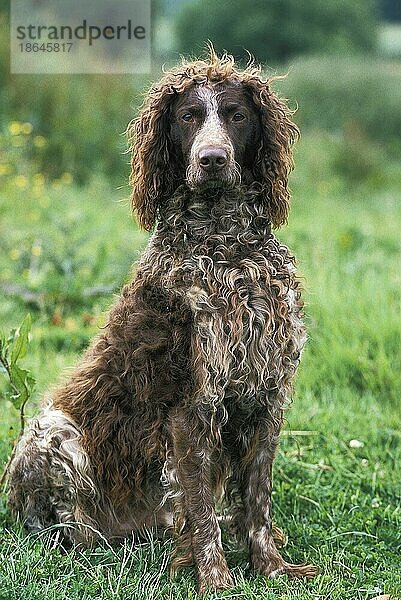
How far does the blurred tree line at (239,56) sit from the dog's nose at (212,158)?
7.78m

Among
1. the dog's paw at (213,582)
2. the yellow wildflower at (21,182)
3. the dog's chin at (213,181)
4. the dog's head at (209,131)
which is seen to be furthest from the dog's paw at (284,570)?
the yellow wildflower at (21,182)

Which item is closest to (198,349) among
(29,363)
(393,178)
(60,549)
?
(60,549)

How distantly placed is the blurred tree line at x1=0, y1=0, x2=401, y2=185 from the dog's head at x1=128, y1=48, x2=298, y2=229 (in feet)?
24.3

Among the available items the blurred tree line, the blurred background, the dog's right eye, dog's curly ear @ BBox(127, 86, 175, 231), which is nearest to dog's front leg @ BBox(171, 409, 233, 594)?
the blurred background

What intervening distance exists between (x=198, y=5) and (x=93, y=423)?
12561 mm

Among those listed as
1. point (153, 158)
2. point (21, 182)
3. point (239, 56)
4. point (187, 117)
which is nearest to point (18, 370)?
point (153, 158)

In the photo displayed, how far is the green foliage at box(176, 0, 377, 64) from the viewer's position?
15.5 meters

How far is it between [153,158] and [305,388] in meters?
2.53

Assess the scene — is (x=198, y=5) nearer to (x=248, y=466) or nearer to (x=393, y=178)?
(x=393, y=178)

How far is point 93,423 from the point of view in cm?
425

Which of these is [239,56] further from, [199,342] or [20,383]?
[199,342]

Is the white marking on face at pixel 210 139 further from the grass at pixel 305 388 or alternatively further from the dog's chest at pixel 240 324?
the grass at pixel 305 388

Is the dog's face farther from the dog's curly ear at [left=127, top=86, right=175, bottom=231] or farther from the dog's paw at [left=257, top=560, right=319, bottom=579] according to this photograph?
the dog's paw at [left=257, top=560, right=319, bottom=579]

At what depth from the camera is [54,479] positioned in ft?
14.1
